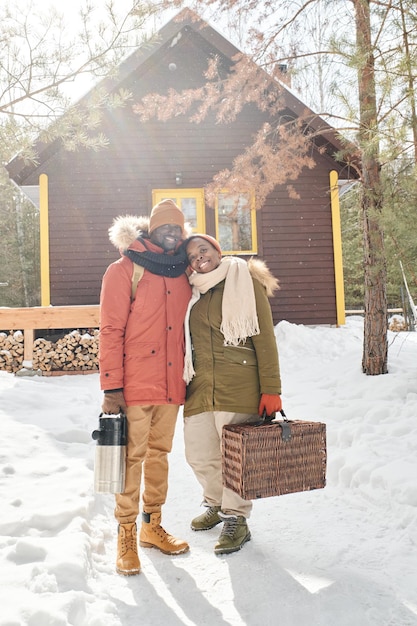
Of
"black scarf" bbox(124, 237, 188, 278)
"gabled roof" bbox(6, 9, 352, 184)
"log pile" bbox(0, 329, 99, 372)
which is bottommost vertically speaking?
"log pile" bbox(0, 329, 99, 372)

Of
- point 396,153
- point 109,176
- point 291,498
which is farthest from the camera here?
point 109,176

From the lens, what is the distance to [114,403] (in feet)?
8.63

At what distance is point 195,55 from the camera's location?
10180 millimetres

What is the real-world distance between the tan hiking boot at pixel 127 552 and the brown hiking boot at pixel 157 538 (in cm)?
20

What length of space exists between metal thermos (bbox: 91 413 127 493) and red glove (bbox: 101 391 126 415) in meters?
0.04

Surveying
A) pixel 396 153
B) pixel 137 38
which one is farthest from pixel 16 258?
pixel 396 153

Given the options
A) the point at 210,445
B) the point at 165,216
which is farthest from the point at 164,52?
the point at 210,445

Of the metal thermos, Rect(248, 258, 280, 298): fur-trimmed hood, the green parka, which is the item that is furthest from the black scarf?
the metal thermos

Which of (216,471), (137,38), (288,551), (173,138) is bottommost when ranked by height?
(288,551)

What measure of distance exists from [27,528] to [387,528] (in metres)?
1.97

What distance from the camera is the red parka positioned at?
2697 mm

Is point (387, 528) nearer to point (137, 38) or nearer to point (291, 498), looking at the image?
point (291, 498)

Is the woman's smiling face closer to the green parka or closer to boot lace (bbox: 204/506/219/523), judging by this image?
the green parka

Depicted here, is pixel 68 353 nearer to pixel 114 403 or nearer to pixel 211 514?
pixel 211 514
